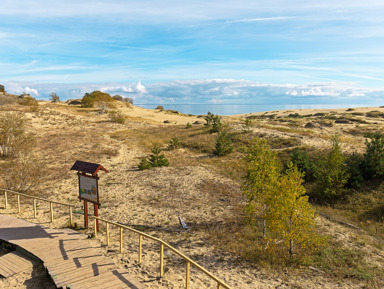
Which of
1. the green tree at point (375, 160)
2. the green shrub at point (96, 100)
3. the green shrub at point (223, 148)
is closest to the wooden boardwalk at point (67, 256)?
the green tree at point (375, 160)

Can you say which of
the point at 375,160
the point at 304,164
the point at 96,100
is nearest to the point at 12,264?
the point at 304,164

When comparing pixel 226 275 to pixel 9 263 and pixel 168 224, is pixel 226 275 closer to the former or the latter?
pixel 168 224

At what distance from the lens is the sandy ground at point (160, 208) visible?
9.91 m

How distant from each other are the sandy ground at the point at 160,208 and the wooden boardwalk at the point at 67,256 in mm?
719

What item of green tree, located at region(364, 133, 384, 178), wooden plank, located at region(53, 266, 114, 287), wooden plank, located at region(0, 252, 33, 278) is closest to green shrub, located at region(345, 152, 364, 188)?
green tree, located at region(364, 133, 384, 178)

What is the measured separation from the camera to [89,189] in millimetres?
12945

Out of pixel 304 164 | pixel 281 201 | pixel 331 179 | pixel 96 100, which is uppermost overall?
pixel 96 100

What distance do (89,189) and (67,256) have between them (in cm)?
352

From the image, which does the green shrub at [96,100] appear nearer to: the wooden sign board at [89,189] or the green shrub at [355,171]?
the wooden sign board at [89,189]

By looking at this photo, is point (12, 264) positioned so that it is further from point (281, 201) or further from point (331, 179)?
point (331, 179)

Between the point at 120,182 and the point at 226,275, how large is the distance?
46.6 ft

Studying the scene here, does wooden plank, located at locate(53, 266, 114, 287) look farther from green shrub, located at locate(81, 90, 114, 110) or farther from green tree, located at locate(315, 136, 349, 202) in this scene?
green shrub, located at locate(81, 90, 114, 110)

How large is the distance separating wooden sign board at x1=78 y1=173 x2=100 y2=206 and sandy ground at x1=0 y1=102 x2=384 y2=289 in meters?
1.83

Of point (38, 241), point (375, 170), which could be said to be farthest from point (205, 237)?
point (375, 170)
